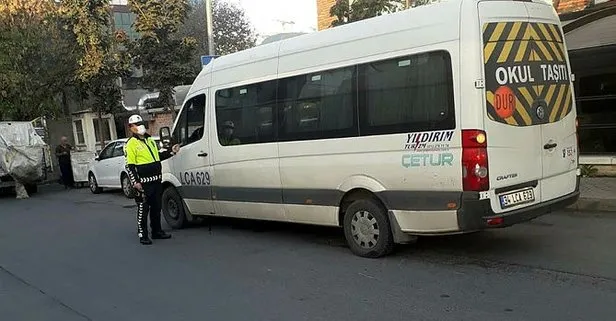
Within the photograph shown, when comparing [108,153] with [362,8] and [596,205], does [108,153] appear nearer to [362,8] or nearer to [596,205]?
[362,8]

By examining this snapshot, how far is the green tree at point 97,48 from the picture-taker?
60.0 feet

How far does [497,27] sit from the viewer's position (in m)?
5.45

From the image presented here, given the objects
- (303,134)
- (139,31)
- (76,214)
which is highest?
(139,31)

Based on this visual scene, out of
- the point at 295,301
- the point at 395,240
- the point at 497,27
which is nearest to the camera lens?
the point at 295,301

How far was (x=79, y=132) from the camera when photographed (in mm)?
27328

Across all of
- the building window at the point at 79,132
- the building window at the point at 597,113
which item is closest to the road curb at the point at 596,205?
the building window at the point at 597,113

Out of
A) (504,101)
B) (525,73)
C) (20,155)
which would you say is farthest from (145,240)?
(20,155)

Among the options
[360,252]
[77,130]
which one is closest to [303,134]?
[360,252]

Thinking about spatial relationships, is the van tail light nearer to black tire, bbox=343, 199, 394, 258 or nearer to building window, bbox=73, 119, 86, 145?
black tire, bbox=343, 199, 394, 258

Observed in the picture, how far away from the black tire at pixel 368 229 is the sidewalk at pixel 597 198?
380 cm

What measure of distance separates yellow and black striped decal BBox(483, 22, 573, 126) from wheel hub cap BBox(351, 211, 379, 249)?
1771mm

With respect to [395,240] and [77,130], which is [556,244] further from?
[77,130]

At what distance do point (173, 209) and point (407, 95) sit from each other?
517 cm

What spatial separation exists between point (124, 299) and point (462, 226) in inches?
132
